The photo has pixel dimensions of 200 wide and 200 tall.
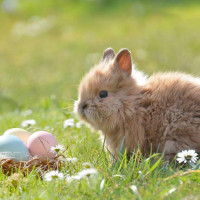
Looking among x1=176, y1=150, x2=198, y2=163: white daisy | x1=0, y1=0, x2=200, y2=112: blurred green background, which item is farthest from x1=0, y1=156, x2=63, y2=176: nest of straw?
x1=0, y1=0, x2=200, y2=112: blurred green background

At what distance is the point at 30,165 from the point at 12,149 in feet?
0.76

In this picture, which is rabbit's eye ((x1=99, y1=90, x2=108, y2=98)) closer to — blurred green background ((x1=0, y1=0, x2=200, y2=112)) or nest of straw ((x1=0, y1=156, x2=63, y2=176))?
nest of straw ((x1=0, y1=156, x2=63, y2=176))

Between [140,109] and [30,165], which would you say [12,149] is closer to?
[30,165]

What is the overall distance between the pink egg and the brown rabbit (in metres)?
0.38

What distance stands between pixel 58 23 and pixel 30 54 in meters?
5.66

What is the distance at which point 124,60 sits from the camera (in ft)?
12.3

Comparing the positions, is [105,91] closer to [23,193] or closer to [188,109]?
[188,109]

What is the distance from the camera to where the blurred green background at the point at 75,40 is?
9.12 meters

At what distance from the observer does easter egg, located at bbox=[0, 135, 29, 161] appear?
11.3 feet

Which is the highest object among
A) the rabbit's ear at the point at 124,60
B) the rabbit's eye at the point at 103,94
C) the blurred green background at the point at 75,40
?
the rabbit's ear at the point at 124,60

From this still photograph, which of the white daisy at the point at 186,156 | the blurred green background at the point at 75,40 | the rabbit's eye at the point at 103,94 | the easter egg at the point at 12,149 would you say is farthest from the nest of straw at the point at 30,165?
the blurred green background at the point at 75,40

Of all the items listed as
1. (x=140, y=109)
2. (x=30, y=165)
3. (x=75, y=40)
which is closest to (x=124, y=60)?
(x=140, y=109)

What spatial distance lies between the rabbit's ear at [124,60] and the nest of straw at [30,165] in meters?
1.04

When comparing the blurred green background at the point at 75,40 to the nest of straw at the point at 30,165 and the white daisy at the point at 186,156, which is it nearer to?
the nest of straw at the point at 30,165
